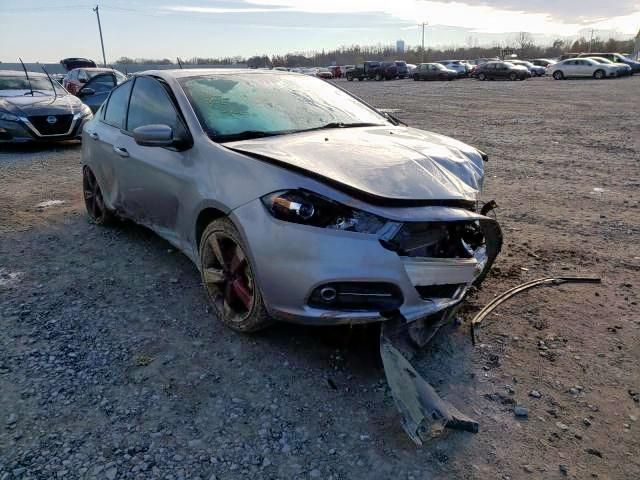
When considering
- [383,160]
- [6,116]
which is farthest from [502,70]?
[383,160]

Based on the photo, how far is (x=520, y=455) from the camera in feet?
7.54

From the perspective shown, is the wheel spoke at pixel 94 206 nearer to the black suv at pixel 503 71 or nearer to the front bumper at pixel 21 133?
the front bumper at pixel 21 133

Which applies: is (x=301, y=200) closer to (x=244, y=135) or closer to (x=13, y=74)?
(x=244, y=135)

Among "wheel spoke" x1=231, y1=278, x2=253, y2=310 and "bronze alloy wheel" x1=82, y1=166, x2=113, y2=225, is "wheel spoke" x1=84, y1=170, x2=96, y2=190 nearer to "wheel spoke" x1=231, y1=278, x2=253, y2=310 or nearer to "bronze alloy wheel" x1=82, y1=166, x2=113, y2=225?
"bronze alloy wheel" x1=82, y1=166, x2=113, y2=225

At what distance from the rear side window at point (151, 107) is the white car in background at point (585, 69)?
39.4m

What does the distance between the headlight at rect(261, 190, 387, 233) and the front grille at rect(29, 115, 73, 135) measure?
358 inches

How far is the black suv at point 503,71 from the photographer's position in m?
38.4

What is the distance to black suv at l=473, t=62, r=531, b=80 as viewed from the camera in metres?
38.4

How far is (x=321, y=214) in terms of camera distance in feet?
8.84

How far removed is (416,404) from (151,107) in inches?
123

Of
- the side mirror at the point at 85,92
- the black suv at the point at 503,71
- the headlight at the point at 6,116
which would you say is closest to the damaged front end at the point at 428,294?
the headlight at the point at 6,116

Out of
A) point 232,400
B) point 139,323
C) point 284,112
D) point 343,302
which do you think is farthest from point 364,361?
point 284,112

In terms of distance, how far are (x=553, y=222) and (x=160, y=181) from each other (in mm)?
3924

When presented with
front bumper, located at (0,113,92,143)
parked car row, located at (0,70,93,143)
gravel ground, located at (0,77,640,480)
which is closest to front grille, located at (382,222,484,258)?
gravel ground, located at (0,77,640,480)
